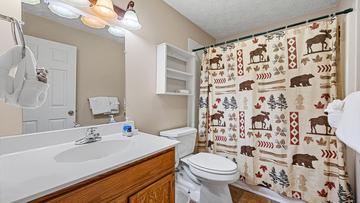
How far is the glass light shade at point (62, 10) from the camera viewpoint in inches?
38.1

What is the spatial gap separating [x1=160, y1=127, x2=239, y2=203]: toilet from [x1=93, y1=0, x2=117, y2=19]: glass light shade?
1.16 metres

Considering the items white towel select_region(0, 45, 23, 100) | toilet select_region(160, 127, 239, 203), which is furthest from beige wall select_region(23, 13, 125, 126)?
toilet select_region(160, 127, 239, 203)

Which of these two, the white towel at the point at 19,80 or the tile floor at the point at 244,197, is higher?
the white towel at the point at 19,80

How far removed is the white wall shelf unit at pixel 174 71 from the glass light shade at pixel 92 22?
0.59 metres

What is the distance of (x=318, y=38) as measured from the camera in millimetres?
1361

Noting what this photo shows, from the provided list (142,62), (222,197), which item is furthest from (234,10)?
(222,197)

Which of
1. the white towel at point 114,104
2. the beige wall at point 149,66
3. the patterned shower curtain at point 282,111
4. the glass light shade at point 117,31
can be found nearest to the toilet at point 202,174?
the beige wall at point 149,66

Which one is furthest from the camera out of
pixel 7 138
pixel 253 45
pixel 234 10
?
pixel 234 10

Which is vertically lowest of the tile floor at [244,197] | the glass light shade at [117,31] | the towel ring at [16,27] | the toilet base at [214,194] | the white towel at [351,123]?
the tile floor at [244,197]

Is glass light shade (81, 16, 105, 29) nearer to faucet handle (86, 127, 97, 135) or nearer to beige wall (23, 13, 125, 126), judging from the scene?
beige wall (23, 13, 125, 126)

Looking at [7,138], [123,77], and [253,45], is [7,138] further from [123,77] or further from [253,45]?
[253,45]

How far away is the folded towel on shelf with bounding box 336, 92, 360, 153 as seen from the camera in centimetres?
85

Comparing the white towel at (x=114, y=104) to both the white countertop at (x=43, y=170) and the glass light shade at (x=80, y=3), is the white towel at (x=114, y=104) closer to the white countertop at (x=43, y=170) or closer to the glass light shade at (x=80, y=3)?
the white countertop at (x=43, y=170)

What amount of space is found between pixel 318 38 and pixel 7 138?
2.35 meters
